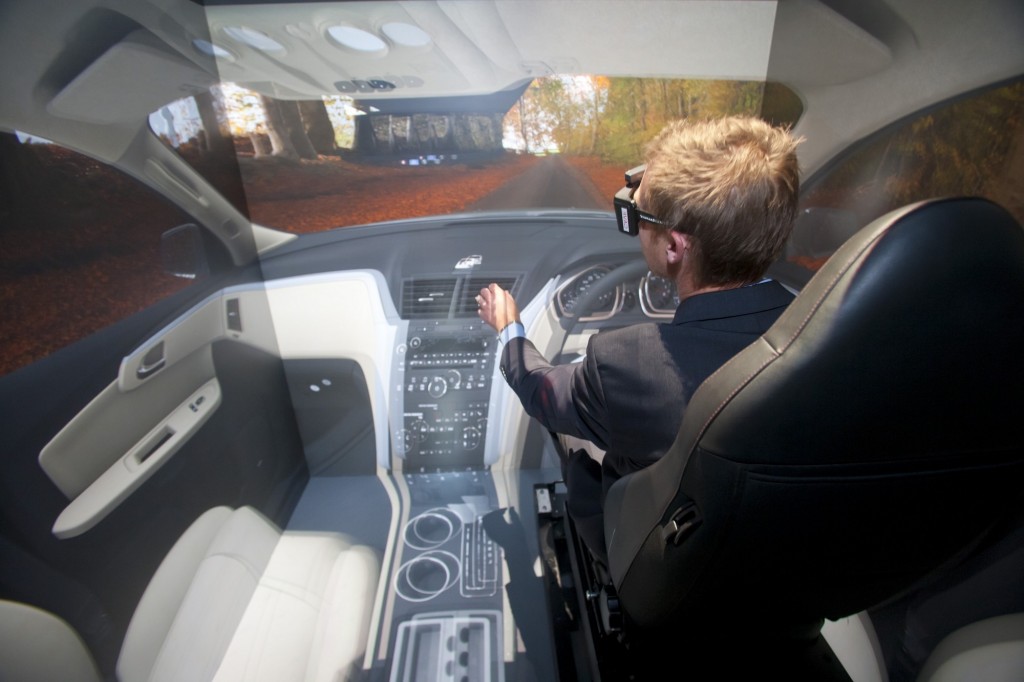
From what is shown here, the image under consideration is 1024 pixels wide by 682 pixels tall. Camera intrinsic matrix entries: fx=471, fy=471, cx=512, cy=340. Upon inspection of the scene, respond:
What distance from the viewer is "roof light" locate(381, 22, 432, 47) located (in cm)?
133

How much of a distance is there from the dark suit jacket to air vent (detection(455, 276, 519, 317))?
2.87ft

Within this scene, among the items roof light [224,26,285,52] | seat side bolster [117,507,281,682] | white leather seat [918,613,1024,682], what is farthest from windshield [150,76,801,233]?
white leather seat [918,613,1024,682]

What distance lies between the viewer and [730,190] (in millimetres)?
809

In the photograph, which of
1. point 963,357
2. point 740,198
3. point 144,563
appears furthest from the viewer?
point 144,563

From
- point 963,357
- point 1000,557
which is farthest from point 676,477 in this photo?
point 1000,557

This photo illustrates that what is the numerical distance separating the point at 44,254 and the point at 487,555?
1518 millimetres

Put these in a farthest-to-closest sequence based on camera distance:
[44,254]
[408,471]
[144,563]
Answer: [408,471] → [144,563] → [44,254]

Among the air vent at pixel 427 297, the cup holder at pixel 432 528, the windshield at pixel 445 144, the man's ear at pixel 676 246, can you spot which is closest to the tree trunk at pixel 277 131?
the windshield at pixel 445 144

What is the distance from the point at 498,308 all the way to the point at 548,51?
31.1 inches

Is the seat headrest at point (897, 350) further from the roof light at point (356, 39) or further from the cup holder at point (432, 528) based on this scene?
the cup holder at point (432, 528)

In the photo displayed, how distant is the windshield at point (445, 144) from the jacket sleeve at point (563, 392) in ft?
2.34

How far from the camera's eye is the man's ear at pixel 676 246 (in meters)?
0.89

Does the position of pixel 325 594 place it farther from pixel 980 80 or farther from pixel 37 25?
pixel 980 80

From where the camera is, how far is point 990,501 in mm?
655
